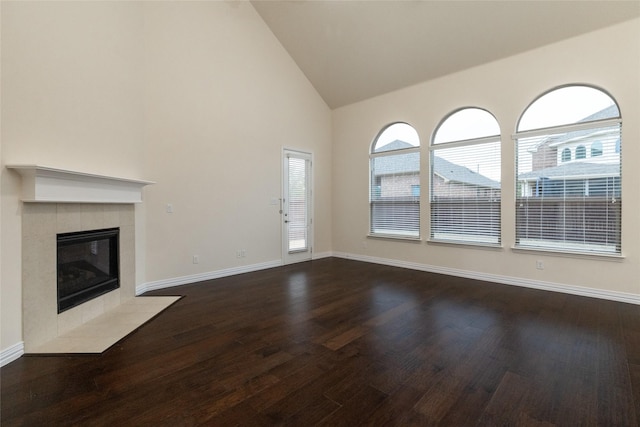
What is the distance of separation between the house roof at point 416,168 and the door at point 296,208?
1.55m

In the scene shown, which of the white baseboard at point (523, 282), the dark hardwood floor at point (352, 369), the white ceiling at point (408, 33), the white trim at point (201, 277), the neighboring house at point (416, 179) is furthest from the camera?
the neighboring house at point (416, 179)

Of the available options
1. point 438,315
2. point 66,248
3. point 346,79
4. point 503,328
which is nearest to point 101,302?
point 66,248

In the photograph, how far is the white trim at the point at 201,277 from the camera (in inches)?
163

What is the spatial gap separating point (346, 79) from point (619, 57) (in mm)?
4001

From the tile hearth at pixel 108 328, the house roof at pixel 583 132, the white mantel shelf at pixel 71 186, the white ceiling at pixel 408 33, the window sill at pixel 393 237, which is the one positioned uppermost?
the white ceiling at pixel 408 33

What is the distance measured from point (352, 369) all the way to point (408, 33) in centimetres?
487

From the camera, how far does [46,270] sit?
2.60m

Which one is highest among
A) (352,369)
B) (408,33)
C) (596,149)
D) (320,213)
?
(408,33)

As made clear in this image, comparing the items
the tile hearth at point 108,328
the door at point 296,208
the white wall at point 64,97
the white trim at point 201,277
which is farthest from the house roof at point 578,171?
the white wall at point 64,97

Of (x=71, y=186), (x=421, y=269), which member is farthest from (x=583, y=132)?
(x=71, y=186)

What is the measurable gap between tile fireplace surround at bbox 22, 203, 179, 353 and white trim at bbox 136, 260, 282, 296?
1.95 ft

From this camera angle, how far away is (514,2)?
12.4 feet

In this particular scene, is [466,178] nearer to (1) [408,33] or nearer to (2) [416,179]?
(2) [416,179]

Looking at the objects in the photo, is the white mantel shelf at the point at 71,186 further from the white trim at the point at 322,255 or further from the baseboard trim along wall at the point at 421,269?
the white trim at the point at 322,255
